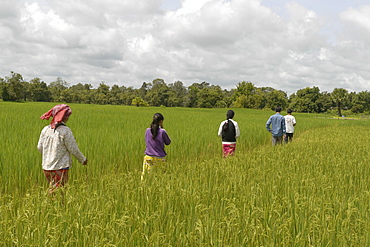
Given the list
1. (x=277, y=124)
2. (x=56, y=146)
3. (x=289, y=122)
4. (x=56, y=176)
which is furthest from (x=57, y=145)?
(x=289, y=122)

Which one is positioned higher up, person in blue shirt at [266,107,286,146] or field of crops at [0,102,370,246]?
person in blue shirt at [266,107,286,146]

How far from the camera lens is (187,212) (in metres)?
2.95

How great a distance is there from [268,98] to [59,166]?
308 feet

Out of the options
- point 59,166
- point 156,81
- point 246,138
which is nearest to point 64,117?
point 59,166

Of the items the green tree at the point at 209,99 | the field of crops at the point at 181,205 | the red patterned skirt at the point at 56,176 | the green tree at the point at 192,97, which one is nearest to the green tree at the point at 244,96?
the green tree at the point at 209,99

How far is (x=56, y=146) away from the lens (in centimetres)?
356

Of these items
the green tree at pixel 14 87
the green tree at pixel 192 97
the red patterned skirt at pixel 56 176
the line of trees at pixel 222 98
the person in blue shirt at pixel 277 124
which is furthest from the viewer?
the green tree at pixel 192 97

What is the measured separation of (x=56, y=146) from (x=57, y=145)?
18mm

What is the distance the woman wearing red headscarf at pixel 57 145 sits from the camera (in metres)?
3.54

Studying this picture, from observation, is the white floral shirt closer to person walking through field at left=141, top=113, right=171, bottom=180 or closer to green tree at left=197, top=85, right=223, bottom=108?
person walking through field at left=141, top=113, right=171, bottom=180

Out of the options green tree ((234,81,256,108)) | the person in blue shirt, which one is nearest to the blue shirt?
the person in blue shirt

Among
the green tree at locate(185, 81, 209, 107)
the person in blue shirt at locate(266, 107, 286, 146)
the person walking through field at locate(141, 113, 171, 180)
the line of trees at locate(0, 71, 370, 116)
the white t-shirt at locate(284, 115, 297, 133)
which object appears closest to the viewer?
the person walking through field at locate(141, 113, 171, 180)

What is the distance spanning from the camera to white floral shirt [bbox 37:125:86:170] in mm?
→ 3561

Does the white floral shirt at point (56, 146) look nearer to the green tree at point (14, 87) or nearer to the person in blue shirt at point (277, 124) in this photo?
the person in blue shirt at point (277, 124)
